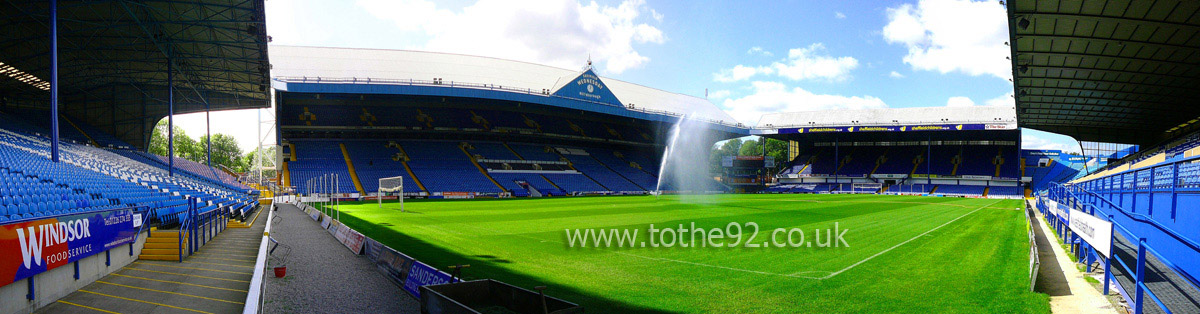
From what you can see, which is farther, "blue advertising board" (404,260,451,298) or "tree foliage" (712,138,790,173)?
"tree foliage" (712,138,790,173)

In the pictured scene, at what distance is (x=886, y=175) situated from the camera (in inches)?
2483

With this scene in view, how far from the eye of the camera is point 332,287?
10.2 m

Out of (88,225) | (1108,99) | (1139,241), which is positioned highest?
(1108,99)

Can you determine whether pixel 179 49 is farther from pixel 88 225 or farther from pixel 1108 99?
pixel 1108 99

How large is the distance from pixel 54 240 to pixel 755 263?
40.7 ft

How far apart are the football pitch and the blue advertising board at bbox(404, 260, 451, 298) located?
3.80ft

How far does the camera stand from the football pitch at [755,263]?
27.0 feet

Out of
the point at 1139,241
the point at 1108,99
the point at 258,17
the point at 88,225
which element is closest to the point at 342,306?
the point at 88,225

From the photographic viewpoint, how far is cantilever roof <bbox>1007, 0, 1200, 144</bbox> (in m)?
15.2

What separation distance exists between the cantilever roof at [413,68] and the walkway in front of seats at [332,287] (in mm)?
36811

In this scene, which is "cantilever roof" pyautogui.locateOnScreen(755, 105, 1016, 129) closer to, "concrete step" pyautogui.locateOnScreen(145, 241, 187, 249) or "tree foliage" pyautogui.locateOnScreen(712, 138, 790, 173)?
"tree foliage" pyautogui.locateOnScreen(712, 138, 790, 173)

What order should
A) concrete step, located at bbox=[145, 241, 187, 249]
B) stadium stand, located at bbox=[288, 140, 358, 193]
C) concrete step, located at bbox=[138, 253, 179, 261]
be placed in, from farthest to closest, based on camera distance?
1. stadium stand, located at bbox=[288, 140, 358, 193]
2. concrete step, located at bbox=[145, 241, 187, 249]
3. concrete step, located at bbox=[138, 253, 179, 261]

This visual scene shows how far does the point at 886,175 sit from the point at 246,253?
216 feet

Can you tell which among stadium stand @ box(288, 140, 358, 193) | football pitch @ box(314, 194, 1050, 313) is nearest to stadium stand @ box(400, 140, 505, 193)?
stadium stand @ box(288, 140, 358, 193)
